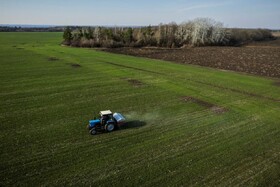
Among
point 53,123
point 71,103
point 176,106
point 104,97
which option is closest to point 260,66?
point 176,106

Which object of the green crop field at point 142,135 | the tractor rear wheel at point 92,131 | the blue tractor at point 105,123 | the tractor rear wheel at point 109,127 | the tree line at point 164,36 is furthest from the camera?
the tree line at point 164,36

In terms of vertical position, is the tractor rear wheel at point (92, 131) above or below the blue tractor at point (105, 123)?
below

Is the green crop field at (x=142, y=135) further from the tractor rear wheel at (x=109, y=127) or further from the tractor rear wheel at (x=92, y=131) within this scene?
the tractor rear wheel at (x=92, y=131)

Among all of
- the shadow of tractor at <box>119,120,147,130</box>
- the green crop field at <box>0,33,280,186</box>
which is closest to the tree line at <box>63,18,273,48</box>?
the green crop field at <box>0,33,280,186</box>

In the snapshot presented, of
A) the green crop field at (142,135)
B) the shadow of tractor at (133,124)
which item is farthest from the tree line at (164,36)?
the shadow of tractor at (133,124)

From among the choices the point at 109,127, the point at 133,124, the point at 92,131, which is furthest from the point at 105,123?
the point at 133,124

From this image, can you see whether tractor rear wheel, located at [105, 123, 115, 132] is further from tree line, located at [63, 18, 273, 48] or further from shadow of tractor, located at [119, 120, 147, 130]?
tree line, located at [63, 18, 273, 48]

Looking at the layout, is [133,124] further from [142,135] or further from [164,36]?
[164,36]
